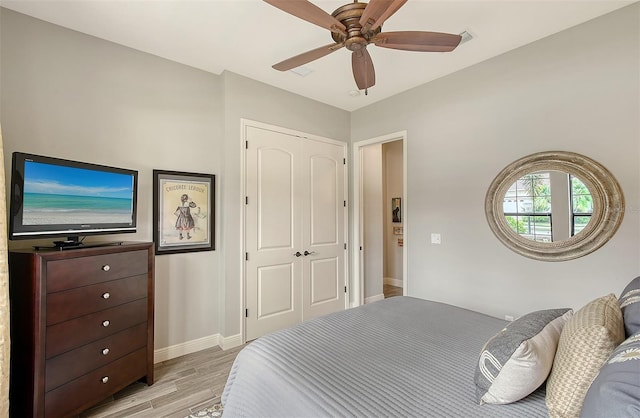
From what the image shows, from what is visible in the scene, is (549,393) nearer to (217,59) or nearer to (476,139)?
(476,139)

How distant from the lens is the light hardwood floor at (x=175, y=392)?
79.0 inches

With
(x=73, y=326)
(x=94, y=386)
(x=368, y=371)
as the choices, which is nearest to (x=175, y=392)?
(x=94, y=386)

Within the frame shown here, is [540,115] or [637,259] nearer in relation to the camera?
[637,259]

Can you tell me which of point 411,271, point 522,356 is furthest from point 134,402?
point 411,271

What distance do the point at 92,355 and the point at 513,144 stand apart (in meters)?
3.62

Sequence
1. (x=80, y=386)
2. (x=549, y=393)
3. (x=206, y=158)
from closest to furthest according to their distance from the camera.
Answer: (x=549, y=393) → (x=80, y=386) → (x=206, y=158)

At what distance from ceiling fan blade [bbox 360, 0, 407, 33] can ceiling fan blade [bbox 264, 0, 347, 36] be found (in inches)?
5.2

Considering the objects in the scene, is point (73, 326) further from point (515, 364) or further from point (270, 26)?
point (270, 26)

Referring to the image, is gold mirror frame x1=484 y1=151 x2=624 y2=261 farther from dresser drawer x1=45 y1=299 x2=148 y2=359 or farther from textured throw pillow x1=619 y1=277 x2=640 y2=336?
dresser drawer x1=45 y1=299 x2=148 y2=359

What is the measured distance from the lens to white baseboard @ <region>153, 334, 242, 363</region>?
8.86ft

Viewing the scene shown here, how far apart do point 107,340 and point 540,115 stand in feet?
12.3

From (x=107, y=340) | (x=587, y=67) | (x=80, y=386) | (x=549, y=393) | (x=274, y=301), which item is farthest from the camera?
(x=274, y=301)

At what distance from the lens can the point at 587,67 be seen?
7.42 feet

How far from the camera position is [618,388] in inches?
27.3
